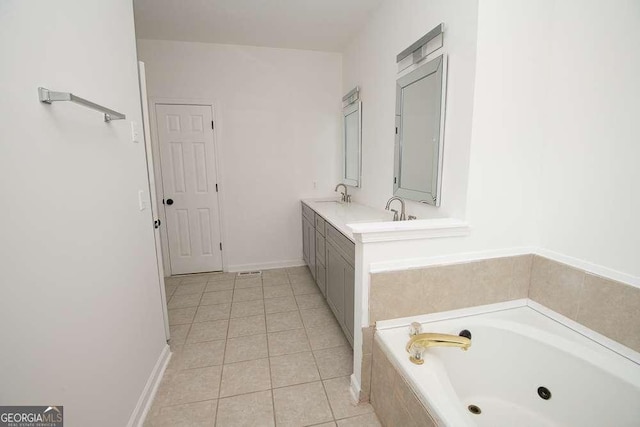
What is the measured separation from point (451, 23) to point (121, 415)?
275cm

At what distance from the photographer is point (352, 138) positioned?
3297 millimetres

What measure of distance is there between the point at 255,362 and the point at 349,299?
823 mm

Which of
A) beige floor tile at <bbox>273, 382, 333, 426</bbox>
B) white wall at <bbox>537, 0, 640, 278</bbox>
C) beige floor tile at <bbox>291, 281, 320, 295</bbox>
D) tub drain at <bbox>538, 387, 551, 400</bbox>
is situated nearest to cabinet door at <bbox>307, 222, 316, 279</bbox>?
beige floor tile at <bbox>291, 281, 320, 295</bbox>

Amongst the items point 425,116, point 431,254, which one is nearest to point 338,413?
point 431,254

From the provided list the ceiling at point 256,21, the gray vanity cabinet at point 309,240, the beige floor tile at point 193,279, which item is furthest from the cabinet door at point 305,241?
the ceiling at point 256,21

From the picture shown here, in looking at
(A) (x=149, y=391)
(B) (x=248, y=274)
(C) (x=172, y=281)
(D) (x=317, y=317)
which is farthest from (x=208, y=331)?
(C) (x=172, y=281)

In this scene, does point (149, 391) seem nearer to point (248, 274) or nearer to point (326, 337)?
point (326, 337)

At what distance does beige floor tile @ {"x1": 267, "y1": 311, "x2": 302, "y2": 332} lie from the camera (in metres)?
2.43

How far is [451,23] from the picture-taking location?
1649 millimetres

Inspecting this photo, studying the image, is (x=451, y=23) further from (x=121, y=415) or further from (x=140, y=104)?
(x=121, y=415)

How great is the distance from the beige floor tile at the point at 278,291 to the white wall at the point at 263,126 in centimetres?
62

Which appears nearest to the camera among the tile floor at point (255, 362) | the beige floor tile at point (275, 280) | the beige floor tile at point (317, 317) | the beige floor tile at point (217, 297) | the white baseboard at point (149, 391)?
the white baseboard at point (149, 391)

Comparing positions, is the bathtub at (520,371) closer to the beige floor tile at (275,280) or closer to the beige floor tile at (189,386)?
the beige floor tile at (189,386)

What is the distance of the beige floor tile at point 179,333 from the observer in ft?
7.42
